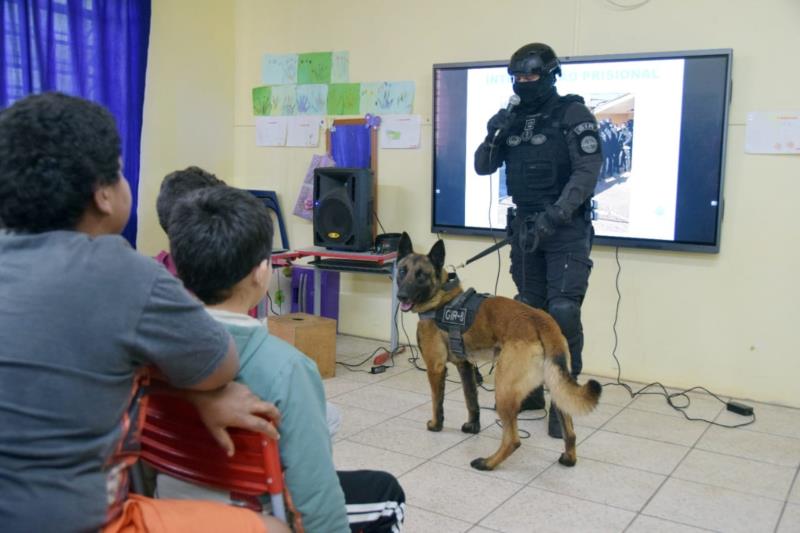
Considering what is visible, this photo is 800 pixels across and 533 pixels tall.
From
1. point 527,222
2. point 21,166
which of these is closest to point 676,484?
point 527,222

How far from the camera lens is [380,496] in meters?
1.49

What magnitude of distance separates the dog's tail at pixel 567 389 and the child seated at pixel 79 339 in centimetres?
175

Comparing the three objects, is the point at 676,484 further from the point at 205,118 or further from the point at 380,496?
the point at 205,118

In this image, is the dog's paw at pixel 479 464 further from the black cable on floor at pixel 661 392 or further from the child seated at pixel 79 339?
the child seated at pixel 79 339

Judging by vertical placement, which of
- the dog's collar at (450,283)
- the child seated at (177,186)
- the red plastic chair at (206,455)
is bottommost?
the dog's collar at (450,283)

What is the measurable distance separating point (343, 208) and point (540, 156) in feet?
Answer: 5.48

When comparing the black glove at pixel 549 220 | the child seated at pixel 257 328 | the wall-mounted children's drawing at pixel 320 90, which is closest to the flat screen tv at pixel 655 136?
the wall-mounted children's drawing at pixel 320 90

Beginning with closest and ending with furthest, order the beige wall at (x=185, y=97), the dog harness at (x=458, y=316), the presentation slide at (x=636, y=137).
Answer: the dog harness at (x=458, y=316), the presentation slide at (x=636, y=137), the beige wall at (x=185, y=97)

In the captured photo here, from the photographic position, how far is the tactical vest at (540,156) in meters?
3.26

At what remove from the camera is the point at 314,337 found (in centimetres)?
412

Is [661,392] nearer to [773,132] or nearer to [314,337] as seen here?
[773,132]

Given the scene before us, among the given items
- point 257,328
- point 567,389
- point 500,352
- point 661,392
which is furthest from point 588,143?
point 257,328

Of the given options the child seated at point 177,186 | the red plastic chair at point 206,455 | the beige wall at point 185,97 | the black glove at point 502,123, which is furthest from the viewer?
the beige wall at point 185,97

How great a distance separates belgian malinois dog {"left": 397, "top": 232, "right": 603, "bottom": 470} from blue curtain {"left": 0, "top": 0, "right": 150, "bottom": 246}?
7.17 ft
